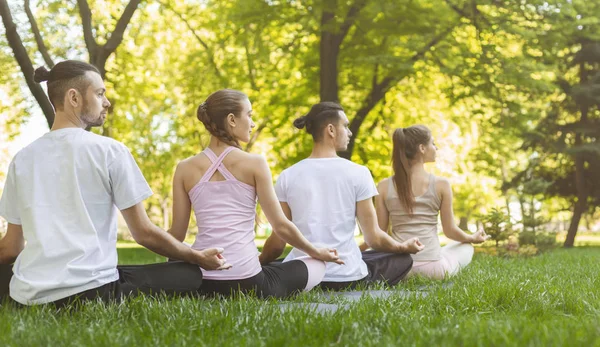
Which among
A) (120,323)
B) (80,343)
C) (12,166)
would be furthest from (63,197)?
(80,343)

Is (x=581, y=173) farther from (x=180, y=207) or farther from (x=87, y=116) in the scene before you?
(x=87, y=116)

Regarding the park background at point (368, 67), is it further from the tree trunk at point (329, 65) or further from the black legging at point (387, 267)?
the black legging at point (387, 267)

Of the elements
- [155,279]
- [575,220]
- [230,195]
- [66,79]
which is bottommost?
[575,220]

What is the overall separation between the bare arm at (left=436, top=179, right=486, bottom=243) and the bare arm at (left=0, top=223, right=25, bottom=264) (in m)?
4.37

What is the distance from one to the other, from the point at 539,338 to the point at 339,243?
3.05m

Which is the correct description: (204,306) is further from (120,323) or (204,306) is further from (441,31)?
(441,31)

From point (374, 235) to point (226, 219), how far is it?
5.87ft

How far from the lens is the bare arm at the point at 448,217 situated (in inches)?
290

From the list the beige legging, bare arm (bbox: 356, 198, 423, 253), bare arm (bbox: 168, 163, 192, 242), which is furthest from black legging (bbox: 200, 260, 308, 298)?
the beige legging

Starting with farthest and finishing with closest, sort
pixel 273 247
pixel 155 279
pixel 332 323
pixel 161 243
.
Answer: pixel 273 247 < pixel 155 279 < pixel 161 243 < pixel 332 323

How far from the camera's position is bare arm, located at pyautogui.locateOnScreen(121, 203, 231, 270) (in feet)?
14.5

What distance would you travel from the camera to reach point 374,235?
646cm

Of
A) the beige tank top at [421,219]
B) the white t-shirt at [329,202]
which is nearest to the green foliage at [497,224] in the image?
the beige tank top at [421,219]

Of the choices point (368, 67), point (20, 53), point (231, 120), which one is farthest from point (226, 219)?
point (368, 67)
